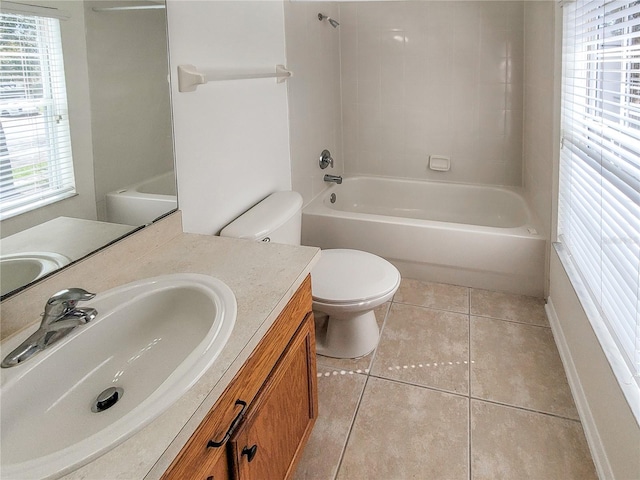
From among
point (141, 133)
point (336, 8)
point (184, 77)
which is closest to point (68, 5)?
point (141, 133)

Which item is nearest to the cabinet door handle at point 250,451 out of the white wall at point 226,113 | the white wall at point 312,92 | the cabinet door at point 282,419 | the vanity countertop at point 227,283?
the cabinet door at point 282,419

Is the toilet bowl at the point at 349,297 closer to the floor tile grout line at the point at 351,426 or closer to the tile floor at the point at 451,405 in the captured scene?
the tile floor at the point at 451,405

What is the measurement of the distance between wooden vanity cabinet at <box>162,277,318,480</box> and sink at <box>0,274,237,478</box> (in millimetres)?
106

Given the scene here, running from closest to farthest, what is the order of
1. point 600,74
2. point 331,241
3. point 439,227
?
1. point 600,74
2. point 439,227
3. point 331,241

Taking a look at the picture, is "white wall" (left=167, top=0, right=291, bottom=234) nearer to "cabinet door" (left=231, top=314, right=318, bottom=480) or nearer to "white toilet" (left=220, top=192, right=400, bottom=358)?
"white toilet" (left=220, top=192, right=400, bottom=358)

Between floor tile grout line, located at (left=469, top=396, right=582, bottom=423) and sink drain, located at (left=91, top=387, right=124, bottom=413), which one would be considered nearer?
sink drain, located at (left=91, top=387, right=124, bottom=413)

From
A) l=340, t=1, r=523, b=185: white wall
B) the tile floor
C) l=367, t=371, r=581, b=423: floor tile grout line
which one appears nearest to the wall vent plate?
l=340, t=1, r=523, b=185: white wall

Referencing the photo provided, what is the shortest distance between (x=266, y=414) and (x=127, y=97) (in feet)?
3.14

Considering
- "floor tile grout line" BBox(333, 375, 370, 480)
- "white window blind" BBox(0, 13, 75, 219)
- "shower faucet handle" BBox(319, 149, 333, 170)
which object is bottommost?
"floor tile grout line" BBox(333, 375, 370, 480)

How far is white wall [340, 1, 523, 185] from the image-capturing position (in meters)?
3.24

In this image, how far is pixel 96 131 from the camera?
4.12ft

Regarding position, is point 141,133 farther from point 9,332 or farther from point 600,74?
point 600,74

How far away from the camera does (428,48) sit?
3.39 m

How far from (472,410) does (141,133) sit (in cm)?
157
